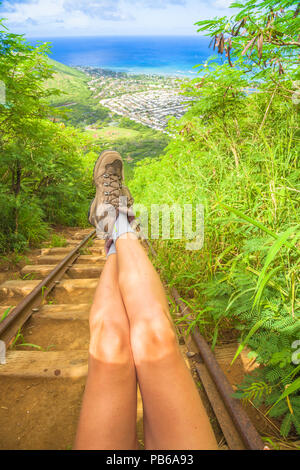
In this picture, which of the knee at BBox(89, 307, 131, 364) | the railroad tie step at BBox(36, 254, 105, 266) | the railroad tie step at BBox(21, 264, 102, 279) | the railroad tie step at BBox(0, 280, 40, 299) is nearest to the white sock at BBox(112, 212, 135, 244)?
the knee at BBox(89, 307, 131, 364)

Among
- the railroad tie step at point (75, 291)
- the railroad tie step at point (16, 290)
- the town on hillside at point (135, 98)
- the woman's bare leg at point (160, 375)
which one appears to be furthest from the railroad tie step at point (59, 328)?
the town on hillside at point (135, 98)

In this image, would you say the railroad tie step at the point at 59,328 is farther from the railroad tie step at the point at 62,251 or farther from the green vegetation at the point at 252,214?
the railroad tie step at the point at 62,251

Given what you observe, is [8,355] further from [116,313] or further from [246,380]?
[246,380]

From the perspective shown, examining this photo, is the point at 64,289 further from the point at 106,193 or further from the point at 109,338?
the point at 109,338

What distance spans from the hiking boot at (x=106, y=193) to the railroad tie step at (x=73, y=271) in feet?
3.30

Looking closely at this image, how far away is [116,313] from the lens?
1.28 m

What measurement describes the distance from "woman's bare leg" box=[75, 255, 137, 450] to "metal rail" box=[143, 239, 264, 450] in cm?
41

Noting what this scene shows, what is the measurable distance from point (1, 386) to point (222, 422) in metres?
1.22

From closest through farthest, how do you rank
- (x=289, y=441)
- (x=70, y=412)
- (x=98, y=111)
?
1. (x=289, y=441)
2. (x=70, y=412)
3. (x=98, y=111)

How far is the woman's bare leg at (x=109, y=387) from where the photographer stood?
0.89m

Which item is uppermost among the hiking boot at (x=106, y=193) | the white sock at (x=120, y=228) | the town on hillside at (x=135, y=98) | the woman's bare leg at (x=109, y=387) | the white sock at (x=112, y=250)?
the town on hillside at (x=135, y=98)

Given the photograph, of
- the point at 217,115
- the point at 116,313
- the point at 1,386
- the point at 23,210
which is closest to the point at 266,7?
the point at 217,115
